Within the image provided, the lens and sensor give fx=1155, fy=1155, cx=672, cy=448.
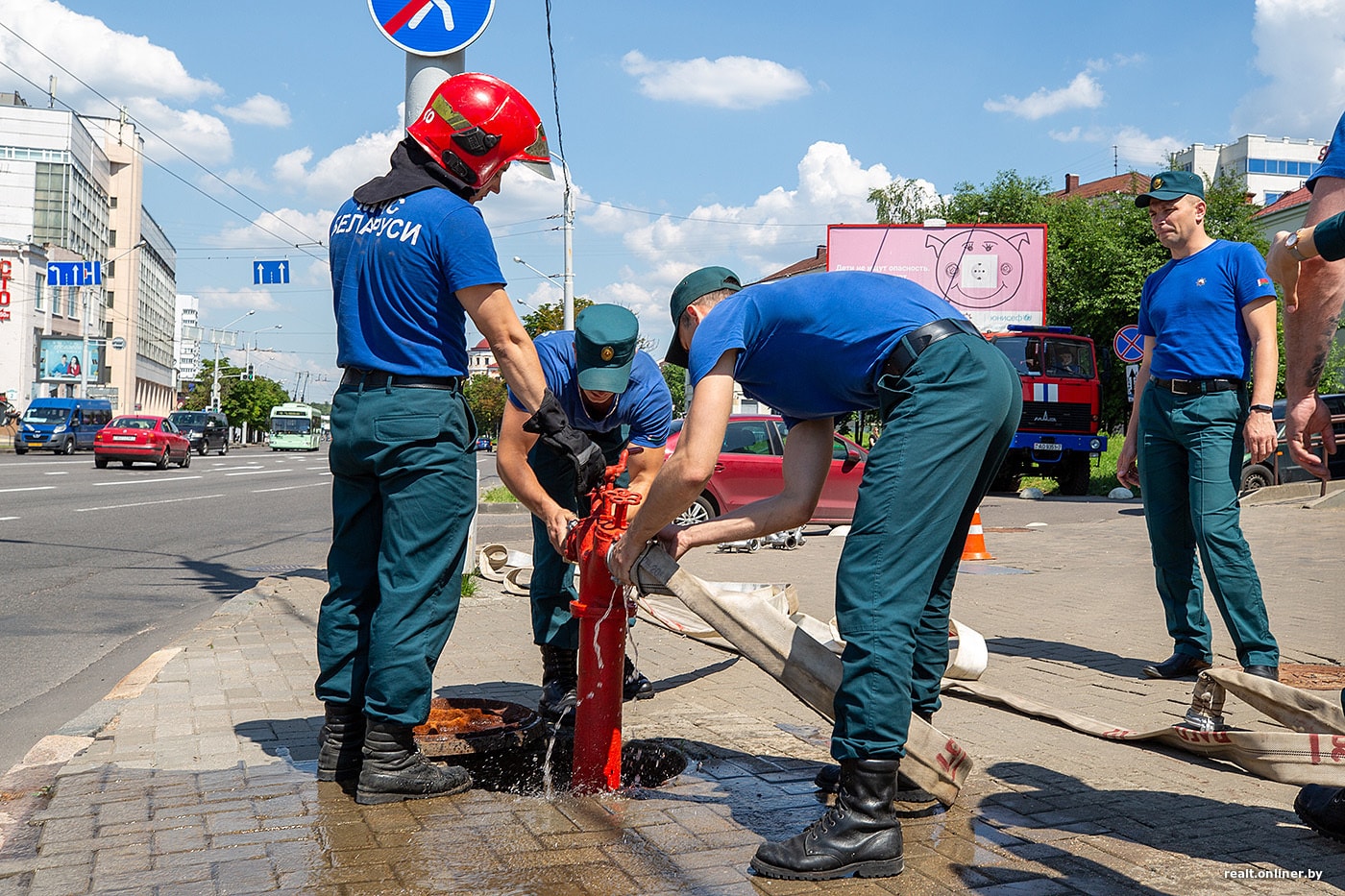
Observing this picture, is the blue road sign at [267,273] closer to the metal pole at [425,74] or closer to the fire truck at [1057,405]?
the fire truck at [1057,405]

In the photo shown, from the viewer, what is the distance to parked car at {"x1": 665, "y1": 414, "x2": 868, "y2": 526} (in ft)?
45.6

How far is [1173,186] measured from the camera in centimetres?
506

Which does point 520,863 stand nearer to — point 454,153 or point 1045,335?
point 454,153

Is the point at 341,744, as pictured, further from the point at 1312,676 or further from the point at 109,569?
the point at 109,569

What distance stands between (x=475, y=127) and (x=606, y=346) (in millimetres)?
771

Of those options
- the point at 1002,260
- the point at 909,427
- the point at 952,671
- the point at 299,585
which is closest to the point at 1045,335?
the point at 1002,260

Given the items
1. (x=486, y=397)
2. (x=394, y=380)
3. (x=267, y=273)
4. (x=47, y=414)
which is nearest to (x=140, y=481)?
(x=394, y=380)

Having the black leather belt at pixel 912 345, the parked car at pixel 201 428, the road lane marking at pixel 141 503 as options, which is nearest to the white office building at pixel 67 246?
the parked car at pixel 201 428

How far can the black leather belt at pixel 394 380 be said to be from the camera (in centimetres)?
337

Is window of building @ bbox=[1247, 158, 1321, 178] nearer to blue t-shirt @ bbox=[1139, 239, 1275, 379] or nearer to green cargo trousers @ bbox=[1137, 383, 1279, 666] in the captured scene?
blue t-shirt @ bbox=[1139, 239, 1275, 379]

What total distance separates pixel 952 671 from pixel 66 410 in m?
44.8

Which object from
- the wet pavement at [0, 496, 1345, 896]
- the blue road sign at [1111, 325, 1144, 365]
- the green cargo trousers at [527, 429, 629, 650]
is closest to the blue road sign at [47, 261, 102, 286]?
the blue road sign at [1111, 325, 1144, 365]

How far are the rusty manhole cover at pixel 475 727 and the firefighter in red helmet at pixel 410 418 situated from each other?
317 mm

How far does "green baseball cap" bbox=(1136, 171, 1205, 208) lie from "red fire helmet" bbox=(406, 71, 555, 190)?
2.93 meters
